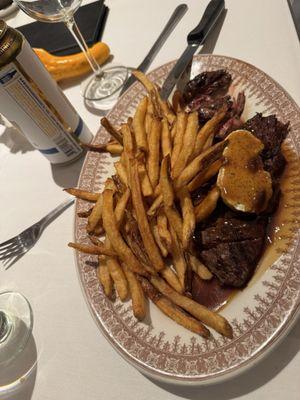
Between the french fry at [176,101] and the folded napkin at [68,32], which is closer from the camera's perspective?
the french fry at [176,101]

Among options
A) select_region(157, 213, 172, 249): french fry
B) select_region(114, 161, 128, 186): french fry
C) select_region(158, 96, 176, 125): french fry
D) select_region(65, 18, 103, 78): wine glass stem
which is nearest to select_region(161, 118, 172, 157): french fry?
select_region(158, 96, 176, 125): french fry

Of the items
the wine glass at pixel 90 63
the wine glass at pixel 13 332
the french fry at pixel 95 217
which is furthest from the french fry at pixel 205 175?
the wine glass at pixel 90 63

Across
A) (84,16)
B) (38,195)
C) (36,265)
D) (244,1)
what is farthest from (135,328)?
(84,16)

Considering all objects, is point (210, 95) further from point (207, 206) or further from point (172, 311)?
point (172, 311)

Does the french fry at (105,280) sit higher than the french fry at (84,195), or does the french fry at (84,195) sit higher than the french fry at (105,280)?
the french fry at (84,195)

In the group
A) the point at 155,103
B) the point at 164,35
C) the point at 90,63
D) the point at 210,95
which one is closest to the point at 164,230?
the point at 155,103

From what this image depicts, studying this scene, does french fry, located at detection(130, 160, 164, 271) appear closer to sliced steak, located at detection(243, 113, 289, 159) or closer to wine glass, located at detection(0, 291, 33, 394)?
sliced steak, located at detection(243, 113, 289, 159)

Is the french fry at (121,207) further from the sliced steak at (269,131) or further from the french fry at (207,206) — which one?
the sliced steak at (269,131)
